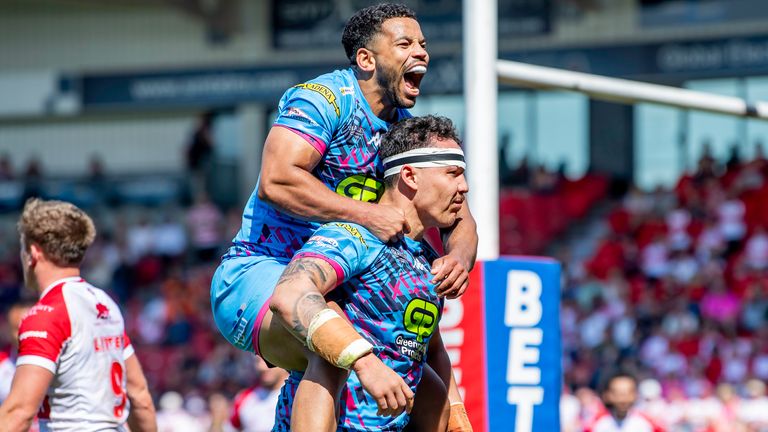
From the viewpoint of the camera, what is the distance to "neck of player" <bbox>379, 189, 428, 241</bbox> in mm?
4191

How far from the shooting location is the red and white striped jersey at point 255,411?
31.7ft

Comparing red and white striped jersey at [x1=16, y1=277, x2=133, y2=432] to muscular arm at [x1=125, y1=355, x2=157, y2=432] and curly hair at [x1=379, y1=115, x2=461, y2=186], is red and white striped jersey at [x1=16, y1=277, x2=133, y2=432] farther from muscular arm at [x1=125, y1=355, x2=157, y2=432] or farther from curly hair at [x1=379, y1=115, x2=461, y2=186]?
curly hair at [x1=379, y1=115, x2=461, y2=186]

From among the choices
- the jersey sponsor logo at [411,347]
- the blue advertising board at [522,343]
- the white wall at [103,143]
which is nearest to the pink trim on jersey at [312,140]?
the jersey sponsor logo at [411,347]

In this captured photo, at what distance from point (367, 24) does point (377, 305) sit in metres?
1.06

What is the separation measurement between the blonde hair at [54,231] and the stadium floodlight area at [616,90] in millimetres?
2270

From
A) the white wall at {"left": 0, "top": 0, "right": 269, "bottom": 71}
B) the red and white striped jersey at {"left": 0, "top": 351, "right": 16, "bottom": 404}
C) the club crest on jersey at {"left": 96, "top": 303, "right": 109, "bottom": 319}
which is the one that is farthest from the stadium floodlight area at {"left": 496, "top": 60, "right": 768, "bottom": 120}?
the white wall at {"left": 0, "top": 0, "right": 269, "bottom": 71}

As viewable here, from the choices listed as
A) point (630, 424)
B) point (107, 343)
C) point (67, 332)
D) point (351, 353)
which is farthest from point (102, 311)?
point (630, 424)

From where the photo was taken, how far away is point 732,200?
52.2ft

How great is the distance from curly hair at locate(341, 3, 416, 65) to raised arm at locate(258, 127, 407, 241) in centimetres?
51

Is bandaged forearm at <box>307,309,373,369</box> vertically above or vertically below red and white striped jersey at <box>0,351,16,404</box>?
above

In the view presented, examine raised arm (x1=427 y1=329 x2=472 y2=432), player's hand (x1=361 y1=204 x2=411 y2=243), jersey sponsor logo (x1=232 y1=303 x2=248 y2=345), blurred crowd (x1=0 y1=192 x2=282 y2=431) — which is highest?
player's hand (x1=361 y1=204 x2=411 y2=243)

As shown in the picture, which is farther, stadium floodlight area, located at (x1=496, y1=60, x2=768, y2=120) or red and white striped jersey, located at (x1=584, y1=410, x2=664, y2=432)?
red and white striped jersey, located at (x1=584, y1=410, x2=664, y2=432)

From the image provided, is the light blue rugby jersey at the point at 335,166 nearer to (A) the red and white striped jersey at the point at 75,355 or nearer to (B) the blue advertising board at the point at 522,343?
(A) the red and white striped jersey at the point at 75,355

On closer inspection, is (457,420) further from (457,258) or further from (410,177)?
(410,177)
